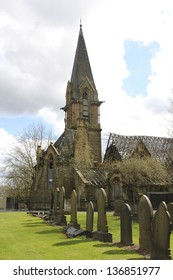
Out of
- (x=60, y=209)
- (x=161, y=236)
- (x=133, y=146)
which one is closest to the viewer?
(x=161, y=236)

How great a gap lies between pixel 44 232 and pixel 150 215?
7.25 m

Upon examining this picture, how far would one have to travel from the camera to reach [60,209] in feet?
68.1

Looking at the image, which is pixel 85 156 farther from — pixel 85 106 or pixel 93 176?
pixel 85 106

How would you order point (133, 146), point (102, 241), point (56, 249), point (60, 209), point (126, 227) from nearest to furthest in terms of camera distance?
point (56, 249)
point (126, 227)
point (102, 241)
point (60, 209)
point (133, 146)

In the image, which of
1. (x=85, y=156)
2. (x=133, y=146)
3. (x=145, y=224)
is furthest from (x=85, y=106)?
(x=145, y=224)

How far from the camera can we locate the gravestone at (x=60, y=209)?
802 inches

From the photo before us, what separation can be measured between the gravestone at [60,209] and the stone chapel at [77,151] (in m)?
11.8

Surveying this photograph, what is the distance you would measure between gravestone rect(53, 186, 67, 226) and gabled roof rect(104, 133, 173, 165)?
2284 cm

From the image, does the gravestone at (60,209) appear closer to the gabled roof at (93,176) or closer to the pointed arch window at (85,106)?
the gabled roof at (93,176)

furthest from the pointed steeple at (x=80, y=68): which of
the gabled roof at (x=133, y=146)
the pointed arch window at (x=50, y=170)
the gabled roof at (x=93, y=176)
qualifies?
the gabled roof at (x=93, y=176)

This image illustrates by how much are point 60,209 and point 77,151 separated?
26.2 m

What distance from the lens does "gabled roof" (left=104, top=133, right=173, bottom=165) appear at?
4544cm
